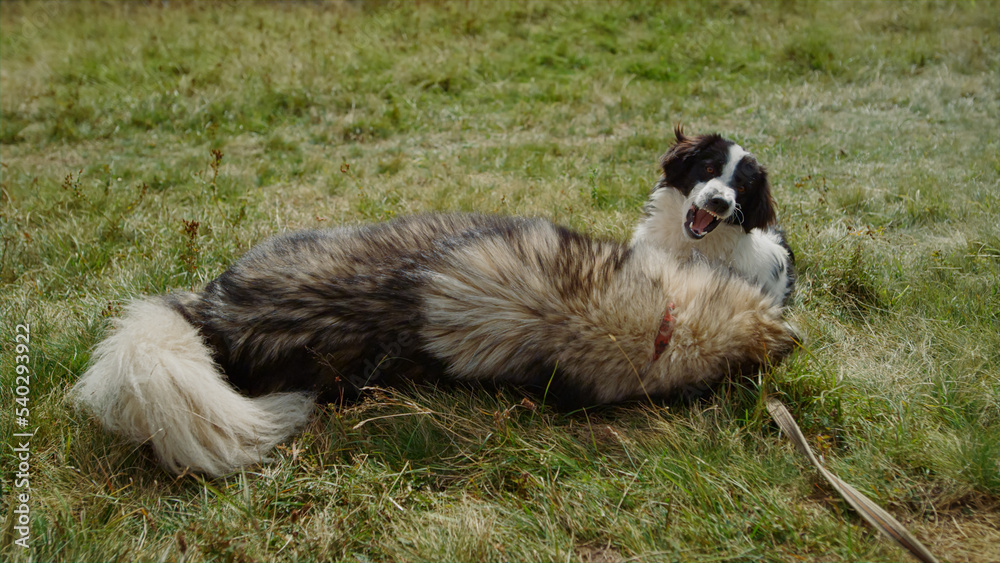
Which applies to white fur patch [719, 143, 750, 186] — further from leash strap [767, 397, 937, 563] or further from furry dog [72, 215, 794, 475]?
leash strap [767, 397, 937, 563]

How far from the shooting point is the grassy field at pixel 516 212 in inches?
77.3

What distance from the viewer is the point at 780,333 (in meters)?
2.45

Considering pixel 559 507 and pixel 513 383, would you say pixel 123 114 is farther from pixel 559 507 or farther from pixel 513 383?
pixel 559 507

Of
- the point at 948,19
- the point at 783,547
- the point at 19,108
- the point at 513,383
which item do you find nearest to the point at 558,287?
the point at 513,383

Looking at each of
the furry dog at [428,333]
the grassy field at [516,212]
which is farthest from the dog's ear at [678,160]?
the furry dog at [428,333]

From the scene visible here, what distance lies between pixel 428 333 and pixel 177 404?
0.86 m

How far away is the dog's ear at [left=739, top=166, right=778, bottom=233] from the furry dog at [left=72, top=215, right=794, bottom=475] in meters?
1.09

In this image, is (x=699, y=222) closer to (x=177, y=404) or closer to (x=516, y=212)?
(x=516, y=212)

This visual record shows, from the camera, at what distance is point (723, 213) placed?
3.31 meters

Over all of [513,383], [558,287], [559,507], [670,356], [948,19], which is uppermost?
[948,19]

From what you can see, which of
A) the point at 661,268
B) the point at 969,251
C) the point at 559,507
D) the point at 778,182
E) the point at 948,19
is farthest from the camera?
the point at 948,19

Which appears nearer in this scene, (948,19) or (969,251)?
(969,251)

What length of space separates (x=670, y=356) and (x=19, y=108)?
7.91m

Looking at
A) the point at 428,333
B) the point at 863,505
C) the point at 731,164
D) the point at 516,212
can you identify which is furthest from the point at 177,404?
the point at 731,164
